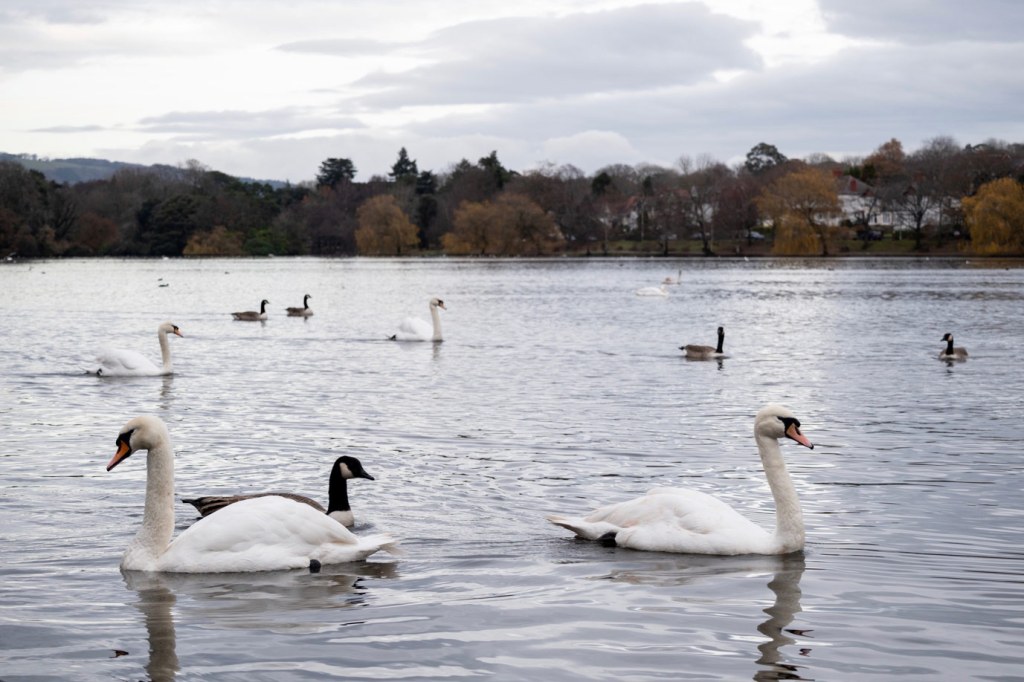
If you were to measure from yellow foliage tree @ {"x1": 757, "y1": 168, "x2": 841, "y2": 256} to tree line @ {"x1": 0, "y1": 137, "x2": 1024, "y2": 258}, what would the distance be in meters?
0.11

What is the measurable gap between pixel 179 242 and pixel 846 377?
420ft

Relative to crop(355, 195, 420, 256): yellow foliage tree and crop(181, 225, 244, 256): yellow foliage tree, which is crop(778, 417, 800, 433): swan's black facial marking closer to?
crop(355, 195, 420, 256): yellow foliage tree

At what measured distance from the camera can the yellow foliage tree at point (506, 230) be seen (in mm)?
120312

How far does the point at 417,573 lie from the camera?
7.92 metres

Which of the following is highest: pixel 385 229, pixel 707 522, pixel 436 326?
A: pixel 385 229

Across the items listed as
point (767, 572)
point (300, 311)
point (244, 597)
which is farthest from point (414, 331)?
point (244, 597)

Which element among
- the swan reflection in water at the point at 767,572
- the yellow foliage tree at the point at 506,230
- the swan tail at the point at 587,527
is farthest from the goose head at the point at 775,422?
the yellow foliage tree at the point at 506,230

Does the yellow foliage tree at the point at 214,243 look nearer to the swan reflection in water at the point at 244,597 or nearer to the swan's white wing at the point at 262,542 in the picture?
the swan's white wing at the point at 262,542

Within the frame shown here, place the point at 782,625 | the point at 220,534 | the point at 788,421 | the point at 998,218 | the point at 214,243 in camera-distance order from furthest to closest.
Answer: the point at 214,243, the point at 998,218, the point at 788,421, the point at 220,534, the point at 782,625

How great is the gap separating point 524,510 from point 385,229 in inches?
4785

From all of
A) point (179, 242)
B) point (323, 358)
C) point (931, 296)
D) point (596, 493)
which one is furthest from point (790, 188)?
point (596, 493)

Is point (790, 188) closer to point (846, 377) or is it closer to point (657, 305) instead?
point (657, 305)

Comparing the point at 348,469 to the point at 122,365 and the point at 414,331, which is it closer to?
the point at 122,365

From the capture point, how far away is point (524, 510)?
31.7 ft
